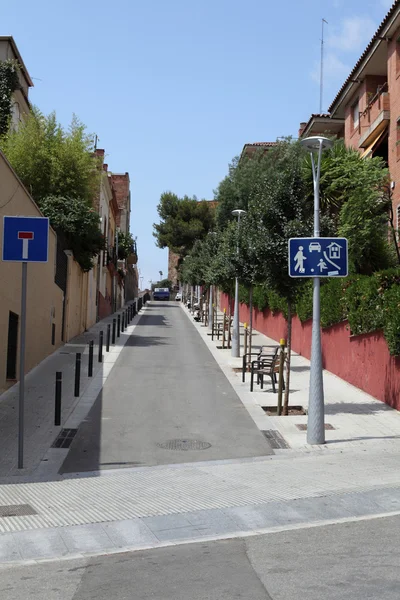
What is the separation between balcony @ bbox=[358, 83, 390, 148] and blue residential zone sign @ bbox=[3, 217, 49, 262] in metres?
18.3

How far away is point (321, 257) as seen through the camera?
38.3 ft

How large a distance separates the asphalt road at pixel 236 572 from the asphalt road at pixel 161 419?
12.3ft

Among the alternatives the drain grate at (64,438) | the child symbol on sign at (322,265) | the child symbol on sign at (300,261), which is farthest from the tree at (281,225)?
the drain grate at (64,438)

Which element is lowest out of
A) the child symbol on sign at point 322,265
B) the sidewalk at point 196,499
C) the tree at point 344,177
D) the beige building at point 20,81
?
the sidewalk at point 196,499

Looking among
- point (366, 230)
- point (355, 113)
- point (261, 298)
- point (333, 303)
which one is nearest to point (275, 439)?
point (333, 303)

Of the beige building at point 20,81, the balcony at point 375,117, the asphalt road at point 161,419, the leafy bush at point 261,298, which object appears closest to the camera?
the asphalt road at point 161,419

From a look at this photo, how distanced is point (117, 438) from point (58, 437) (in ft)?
3.19

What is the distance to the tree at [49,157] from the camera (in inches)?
1102

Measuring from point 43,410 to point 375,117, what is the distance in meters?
17.9

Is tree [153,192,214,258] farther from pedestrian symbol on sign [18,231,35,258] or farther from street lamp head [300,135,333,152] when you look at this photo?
pedestrian symbol on sign [18,231,35,258]

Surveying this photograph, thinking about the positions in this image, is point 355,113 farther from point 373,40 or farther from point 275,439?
point 275,439

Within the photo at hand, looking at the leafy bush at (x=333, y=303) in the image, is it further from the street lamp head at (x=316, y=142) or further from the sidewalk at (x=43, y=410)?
the street lamp head at (x=316, y=142)

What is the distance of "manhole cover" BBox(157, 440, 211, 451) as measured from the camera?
35.7ft

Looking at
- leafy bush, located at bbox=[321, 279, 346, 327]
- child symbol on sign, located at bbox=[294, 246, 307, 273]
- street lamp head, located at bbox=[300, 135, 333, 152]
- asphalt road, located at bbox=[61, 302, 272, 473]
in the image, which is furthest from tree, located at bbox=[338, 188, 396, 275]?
child symbol on sign, located at bbox=[294, 246, 307, 273]
